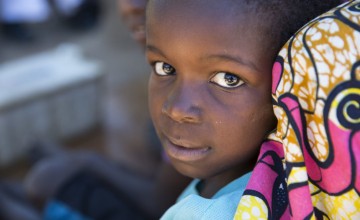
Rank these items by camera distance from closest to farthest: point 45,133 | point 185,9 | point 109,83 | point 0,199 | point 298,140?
point 298,140 < point 185,9 < point 0,199 < point 45,133 < point 109,83

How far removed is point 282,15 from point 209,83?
0.13m

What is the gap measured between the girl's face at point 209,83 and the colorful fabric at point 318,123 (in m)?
0.06

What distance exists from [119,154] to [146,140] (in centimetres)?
15

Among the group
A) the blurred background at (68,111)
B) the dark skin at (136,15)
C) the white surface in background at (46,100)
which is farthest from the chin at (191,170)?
the white surface in background at (46,100)

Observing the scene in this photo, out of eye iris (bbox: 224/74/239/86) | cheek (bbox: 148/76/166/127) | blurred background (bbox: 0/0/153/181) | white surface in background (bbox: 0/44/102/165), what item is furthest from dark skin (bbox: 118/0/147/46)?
white surface in background (bbox: 0/44/102/165)

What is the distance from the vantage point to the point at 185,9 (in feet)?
2.65

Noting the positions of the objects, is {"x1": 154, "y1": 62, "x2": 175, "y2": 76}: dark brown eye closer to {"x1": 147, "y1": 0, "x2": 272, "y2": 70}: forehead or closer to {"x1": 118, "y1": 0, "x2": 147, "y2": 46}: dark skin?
{"x1": 147, "y1": 0, "x2": 272, "y2": 70}: forehead

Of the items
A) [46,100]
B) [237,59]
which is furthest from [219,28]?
[46,100]

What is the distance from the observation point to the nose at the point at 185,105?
2.61 feet

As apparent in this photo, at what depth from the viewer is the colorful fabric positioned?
0.67 metres

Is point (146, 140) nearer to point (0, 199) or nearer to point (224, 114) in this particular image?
point (0, 199)

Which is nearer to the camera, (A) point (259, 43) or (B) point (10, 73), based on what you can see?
(A) point (259, 43)

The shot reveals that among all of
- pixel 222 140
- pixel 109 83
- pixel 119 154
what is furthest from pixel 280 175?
pixel 109 83

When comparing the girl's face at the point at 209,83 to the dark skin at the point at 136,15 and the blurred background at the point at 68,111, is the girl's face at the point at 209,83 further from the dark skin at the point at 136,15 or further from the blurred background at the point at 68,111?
the blurred background at the point at 68,111
